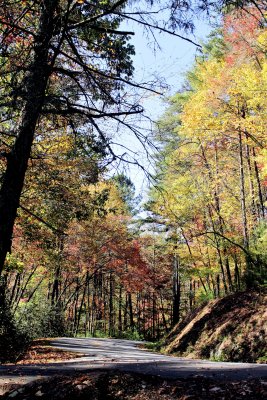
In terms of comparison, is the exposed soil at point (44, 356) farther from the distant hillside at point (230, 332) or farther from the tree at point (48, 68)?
the tree at point (48, 68)

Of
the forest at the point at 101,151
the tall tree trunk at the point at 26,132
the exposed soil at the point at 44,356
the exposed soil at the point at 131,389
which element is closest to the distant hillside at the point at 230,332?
the forest at the point at 101,151

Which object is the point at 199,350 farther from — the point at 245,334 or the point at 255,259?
the point at 255,259

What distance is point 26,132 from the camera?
4.59 meters

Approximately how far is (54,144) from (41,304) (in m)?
9.57

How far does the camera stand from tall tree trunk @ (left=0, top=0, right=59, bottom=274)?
14.1 feet

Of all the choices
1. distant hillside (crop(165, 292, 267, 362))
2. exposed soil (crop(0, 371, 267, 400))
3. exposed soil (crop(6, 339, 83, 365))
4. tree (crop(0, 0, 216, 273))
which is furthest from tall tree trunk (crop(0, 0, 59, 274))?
distant hillside (crop(165, 292, 267, 362))

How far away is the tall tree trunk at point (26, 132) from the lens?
4.30 m

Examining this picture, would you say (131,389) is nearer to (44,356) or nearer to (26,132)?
(26,132)

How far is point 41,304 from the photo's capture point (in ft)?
57.3

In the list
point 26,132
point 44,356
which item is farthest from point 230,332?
point 26,132

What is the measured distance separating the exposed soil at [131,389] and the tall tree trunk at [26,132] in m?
1.48

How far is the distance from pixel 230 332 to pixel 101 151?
624cm

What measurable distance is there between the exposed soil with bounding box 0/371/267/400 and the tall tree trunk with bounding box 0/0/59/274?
1476 mm

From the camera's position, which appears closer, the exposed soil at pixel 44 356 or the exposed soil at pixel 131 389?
the exposed soil at pixel 131 389
